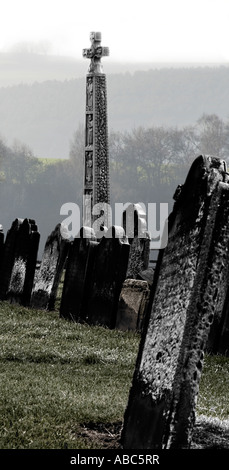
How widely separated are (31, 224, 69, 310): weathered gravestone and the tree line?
78.2 metres

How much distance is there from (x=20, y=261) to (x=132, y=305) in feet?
10.9

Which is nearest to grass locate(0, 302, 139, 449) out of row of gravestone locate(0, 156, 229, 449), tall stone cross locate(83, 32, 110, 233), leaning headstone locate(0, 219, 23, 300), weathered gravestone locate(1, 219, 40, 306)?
row of gravestone locate(0, 156, 229, 449)

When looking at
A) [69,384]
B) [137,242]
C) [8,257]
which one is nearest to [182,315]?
[69,384]

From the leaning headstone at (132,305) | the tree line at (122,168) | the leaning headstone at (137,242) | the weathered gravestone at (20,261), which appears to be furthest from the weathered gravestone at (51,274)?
the tree line at (122,168)

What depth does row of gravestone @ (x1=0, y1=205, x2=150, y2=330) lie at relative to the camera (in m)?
11.2

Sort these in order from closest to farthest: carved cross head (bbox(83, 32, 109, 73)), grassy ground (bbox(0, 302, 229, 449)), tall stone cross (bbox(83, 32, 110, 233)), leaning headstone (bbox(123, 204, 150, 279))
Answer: grassy ground (bbox(0, 302, 229, 449))
leaning headstone (bbox(123, 204, 150, 279))
tall stone cross (bbox(83, 32, 110, 233))
carved cross head (bbox(83, 32, 109, 73))

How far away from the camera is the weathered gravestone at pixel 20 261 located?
13719 millimetres

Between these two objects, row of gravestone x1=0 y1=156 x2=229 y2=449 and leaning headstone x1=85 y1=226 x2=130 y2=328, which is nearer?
row of gravestone x1=0 y1=156 x2=229 y2=449

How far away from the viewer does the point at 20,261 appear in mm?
13859

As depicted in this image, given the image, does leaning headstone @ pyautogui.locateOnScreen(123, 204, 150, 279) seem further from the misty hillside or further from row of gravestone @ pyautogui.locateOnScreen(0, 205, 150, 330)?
the misty hillside

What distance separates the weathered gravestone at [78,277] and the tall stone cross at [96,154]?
33.0 feet

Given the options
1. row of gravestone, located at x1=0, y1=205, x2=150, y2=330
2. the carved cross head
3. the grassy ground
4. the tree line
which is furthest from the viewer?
the tree line

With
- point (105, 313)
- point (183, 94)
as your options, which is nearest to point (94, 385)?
point (105, 313)

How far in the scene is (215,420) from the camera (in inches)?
216
